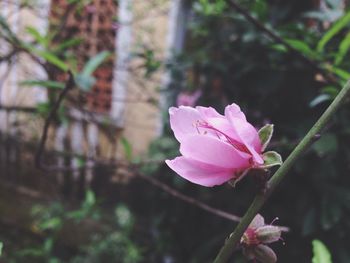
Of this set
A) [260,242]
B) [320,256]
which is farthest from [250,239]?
[320,256]

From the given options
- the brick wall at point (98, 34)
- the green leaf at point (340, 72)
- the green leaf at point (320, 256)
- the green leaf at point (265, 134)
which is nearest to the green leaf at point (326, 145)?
the green leaf at point (340, 72)

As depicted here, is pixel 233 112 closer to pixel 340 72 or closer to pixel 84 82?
pixel 84 82

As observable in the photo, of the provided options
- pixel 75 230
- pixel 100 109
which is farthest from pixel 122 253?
pixel 100 109

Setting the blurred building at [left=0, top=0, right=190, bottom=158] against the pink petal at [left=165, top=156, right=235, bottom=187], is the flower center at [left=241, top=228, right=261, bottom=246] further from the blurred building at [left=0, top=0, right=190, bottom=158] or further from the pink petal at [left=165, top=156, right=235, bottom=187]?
the blurred building at [left=0, top=0, right=190, bottom=158]

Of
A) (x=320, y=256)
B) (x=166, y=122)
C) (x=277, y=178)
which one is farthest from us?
(x=166, y=122)

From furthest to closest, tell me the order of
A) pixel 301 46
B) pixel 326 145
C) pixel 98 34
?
pixel 98 34 → pixel 326 145 → pixel 301 46

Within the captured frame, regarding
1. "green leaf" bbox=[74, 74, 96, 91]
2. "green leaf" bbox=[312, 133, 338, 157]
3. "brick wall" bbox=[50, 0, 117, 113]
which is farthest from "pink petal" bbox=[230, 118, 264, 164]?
"brick wall" bbox=[50, 0, 117, 113]

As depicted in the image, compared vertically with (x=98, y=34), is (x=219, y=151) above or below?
above

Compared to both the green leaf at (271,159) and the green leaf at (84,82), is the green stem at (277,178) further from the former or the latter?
the green leaf at (84,82)
